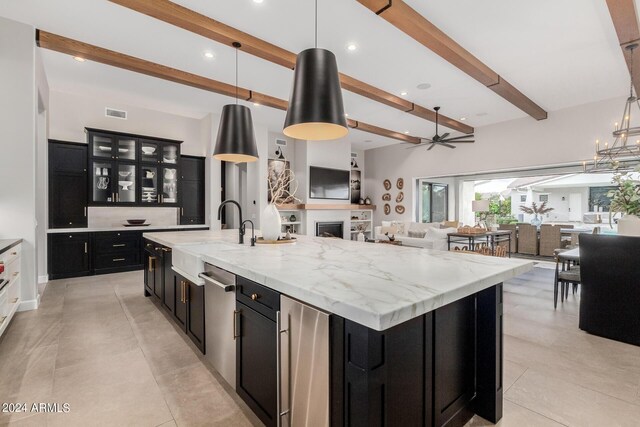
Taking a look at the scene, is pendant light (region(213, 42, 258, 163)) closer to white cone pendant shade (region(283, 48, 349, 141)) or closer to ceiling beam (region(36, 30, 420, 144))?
white cone pendant shade (region(283, 48, 349, 141))

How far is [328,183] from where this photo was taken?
27.7 feet

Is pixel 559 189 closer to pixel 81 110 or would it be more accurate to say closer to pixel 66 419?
pixel 66 419

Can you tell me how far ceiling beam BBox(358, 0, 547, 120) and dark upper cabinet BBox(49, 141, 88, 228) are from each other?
5339 millimetres

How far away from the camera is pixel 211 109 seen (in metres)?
6.21

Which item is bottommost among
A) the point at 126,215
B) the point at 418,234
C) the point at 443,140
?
the point at 418,234

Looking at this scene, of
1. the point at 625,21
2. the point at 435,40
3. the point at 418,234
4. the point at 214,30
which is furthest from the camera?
the point at 418,234

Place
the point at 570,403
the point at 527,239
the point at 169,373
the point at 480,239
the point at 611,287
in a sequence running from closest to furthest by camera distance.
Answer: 1. the point at 570,403
2. the point at 169,373
3. the point at 611,287
4. the point at 480,239
5. the point at 527,239

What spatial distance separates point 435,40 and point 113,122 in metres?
5.89

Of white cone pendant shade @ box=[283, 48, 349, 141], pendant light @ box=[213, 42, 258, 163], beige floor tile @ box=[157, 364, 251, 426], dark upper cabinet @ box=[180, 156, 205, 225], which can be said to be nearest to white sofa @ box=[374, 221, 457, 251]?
dark upper cabinet @ box=[180, 156, 205, 225]

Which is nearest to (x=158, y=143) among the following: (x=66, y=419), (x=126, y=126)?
(x=126, y=126)

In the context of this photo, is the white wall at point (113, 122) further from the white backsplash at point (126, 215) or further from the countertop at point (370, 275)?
the countertop at point (370, 275)

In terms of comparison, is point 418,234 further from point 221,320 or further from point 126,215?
point 126,215

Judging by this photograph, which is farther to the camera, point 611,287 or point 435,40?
point 435,40

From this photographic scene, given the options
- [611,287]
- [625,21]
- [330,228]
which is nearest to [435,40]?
[625,21]
